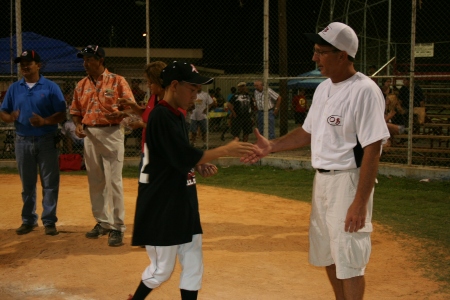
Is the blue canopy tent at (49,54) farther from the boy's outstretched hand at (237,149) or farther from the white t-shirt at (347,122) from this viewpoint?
the white t-shirt at (347,122)

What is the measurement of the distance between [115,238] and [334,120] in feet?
11.8

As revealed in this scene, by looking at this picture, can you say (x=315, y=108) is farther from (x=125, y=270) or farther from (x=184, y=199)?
(x=125, y=270)

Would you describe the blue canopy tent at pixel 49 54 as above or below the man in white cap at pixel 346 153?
above

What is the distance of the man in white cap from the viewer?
3547mm

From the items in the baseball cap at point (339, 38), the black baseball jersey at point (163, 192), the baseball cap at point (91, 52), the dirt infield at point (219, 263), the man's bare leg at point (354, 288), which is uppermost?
the baseball cap at point (91, 52)

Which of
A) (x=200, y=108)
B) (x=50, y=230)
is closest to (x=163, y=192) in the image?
(x=50, y=230)

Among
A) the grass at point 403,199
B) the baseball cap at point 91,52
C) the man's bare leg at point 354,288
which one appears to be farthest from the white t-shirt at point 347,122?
the baseball cap at point 91,52

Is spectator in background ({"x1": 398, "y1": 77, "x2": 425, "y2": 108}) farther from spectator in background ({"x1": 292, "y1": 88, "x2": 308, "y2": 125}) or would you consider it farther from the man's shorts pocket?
the man's shorts pocket

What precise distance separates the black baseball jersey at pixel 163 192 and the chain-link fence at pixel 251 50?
2326 mm

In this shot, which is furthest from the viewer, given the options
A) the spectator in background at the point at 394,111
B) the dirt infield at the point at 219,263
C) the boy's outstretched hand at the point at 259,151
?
the spectator in background at the point at 394,111

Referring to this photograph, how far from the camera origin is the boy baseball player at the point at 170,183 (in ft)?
12.2

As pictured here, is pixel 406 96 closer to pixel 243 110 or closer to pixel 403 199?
pixel 243 110

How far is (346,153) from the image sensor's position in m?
3.68

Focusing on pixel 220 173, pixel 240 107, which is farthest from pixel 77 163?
pixel 240 107
